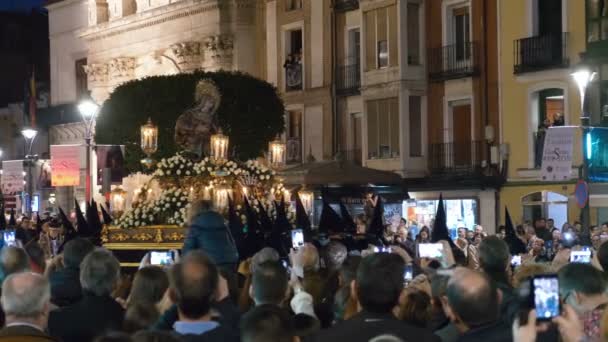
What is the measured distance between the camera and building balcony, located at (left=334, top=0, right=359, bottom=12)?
4322 cm

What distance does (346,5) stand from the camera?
4366 centimetres

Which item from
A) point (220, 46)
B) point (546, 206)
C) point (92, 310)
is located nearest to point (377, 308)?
point (92, 310)

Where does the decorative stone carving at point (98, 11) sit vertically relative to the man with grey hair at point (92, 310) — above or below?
above

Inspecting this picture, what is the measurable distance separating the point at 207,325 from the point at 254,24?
40.9 metres

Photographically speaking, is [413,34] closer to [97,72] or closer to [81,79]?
[97,72]

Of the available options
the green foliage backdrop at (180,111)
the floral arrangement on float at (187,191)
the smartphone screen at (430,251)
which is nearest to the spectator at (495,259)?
the smartphone screen at (430,251)

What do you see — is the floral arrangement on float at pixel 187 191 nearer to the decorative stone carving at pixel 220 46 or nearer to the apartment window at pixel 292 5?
the apartment window at pixel 292 5

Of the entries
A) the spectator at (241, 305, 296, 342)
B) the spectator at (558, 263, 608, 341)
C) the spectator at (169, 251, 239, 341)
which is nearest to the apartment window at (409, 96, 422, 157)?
the spectator at (558, 263, 608, 341)

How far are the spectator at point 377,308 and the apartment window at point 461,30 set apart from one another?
31960 millimetres

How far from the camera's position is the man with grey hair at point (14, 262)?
10820 millimetres

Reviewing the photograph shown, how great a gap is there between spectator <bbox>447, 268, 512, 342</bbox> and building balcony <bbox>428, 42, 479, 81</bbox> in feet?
103

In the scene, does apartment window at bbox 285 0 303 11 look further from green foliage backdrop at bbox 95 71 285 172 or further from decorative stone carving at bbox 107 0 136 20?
decorative stone carving at bbox 107 0 136 20

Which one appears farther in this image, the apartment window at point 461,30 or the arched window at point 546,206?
the apartment window at point 461,30

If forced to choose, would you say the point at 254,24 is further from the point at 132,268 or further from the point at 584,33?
the point at 132,268
